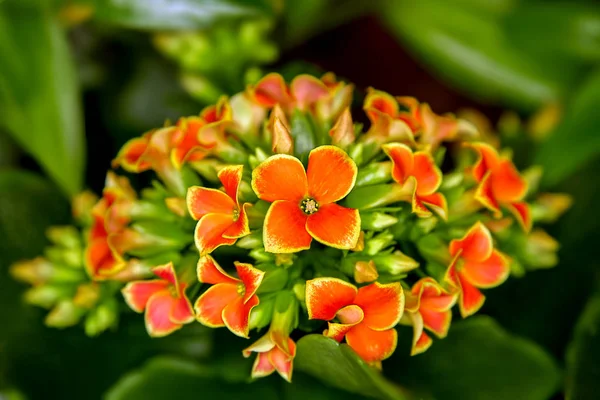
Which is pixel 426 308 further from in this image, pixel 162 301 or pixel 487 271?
pixel 162 301

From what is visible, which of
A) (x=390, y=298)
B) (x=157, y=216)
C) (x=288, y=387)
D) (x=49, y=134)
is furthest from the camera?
(x=49, y=134)

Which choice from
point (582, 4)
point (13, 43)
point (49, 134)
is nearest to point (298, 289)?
point (49, 134)

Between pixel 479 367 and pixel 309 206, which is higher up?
pixel 309 206

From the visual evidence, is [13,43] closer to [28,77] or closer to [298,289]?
[28,77]

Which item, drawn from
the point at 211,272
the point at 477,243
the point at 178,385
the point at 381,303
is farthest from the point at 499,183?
the point at 178,385

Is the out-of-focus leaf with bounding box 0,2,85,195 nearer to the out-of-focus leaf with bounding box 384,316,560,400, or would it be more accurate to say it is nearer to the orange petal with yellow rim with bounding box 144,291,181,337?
the orange petal with yellow rim with bounding box 144,291,181,337

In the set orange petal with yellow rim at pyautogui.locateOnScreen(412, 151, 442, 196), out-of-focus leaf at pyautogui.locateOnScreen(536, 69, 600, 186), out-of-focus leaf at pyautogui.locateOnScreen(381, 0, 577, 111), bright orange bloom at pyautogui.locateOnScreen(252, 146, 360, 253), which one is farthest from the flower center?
out-of-focus leaf at pyautogui.locateOnScreen(381, 0, 577, 111)
